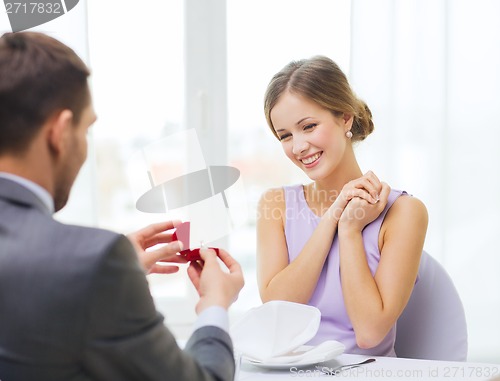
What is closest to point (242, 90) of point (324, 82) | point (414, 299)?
point (324, 82)

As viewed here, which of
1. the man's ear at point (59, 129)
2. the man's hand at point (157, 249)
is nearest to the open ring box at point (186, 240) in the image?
the man's hand at point (157, 249)

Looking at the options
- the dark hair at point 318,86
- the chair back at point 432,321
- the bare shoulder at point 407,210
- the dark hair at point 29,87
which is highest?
the dark hair at point 29,87

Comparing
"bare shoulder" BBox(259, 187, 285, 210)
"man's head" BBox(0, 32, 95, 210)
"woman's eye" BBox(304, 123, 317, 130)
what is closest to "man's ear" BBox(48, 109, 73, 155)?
"man's head" BBox(0, 32, 95, 210)

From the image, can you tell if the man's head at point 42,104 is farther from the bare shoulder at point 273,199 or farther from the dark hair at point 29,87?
the bare shoulder at point 273,199

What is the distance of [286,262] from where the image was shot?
2029mm

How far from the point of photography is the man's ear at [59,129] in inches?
35.2

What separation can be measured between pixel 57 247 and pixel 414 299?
1.24 m

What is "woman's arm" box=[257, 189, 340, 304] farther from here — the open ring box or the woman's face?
the open ring box

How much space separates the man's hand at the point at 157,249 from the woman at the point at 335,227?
578 mm

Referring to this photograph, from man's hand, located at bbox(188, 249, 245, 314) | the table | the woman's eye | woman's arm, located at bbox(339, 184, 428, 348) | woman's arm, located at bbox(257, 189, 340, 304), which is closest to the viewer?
man's hand, located at bbox(188, 249, 245, 314)

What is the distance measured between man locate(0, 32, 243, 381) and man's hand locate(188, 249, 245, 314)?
116 mm

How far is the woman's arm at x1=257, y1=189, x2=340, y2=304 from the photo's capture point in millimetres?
1888

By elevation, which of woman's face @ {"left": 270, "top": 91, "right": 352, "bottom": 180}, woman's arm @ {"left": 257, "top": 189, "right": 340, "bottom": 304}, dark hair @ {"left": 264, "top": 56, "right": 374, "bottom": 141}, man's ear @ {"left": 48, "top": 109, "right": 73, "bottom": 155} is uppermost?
→ man's ear @ {"left": 48, "top": 109, "right": 73, "bottom": 155}

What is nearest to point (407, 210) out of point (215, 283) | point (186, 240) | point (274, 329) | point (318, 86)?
point (318, 86)
